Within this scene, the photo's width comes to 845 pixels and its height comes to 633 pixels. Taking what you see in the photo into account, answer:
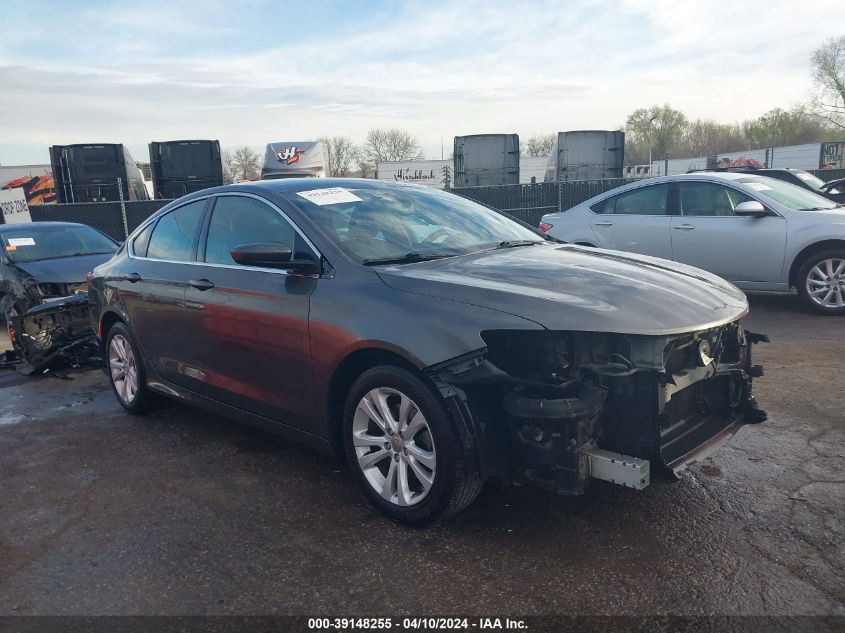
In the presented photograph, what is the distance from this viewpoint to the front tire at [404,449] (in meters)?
2.93

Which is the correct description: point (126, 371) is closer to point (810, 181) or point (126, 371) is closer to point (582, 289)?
point (582, 289)

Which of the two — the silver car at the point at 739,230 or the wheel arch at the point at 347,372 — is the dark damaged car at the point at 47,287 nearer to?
the wheel arch at the point at 347,372

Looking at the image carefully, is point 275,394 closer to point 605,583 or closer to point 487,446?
point 487,446

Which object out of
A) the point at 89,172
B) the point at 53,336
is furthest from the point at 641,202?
the point at 89,172

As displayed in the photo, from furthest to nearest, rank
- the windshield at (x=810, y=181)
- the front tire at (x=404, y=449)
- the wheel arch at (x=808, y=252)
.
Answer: the windshield at (x=810, y=181) → the wheel arch at (x=808, y=252) → the front tire at (x=404, y=449)

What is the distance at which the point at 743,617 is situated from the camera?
2.45 metres

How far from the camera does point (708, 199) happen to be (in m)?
7.96

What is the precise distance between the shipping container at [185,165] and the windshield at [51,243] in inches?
369

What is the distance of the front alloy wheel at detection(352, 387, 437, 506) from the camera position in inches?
121

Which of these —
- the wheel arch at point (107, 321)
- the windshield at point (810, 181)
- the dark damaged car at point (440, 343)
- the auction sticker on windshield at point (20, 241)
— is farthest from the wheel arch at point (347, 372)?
the windshield at point (810, 181)

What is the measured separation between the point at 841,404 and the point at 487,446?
10.0ft

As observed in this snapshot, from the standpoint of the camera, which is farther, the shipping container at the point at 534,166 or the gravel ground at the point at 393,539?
the shipping container at the point at 534,166

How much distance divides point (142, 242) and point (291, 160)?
604 inches

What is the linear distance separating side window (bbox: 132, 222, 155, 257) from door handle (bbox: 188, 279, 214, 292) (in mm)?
941
